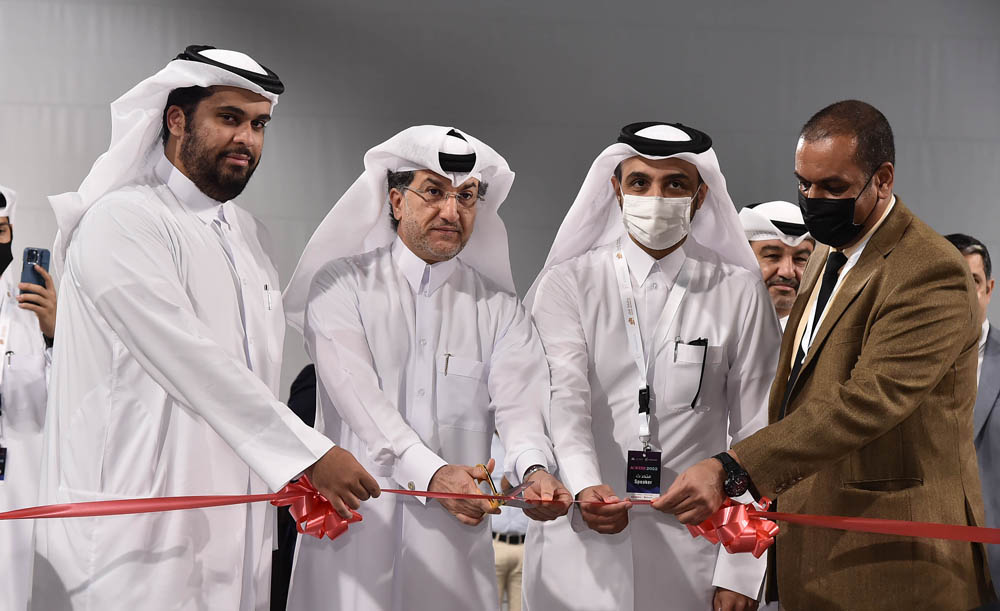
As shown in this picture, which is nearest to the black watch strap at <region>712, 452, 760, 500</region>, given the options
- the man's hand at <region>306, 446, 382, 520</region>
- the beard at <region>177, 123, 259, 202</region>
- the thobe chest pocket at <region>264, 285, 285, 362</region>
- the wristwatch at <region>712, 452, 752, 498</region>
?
the wristwatch at <region>712, 452, 752, 498</region>

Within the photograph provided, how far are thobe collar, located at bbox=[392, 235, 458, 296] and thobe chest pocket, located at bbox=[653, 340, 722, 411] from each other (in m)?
0.83

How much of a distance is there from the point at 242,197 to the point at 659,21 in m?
2.79

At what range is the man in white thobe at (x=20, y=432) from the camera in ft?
17.7

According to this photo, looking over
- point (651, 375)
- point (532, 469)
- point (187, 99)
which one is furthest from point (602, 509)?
point (187, 99)

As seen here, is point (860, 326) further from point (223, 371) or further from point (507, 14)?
point (507, 14)

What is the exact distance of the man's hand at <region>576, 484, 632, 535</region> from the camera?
3414 mm

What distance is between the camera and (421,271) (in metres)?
3.76

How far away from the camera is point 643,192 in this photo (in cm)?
390

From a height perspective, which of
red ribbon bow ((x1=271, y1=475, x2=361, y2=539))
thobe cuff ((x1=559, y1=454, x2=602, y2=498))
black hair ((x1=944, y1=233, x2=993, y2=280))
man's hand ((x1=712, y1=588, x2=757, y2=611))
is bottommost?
man's hand ((x1=712, y1=588, x2=757, y2=611))

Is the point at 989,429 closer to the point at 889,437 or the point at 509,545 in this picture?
the point at 889,437

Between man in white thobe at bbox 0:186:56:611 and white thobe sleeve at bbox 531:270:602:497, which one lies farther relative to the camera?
man in white thobe at bbox 0:186:56:611

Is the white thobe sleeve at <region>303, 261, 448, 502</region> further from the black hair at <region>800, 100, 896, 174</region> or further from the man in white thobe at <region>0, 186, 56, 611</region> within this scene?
the man in white thobe at <region>0, 186, 56, 611</region>

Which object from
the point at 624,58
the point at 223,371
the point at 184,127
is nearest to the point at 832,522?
the point at 223,371

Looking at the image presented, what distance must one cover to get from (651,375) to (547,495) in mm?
665
